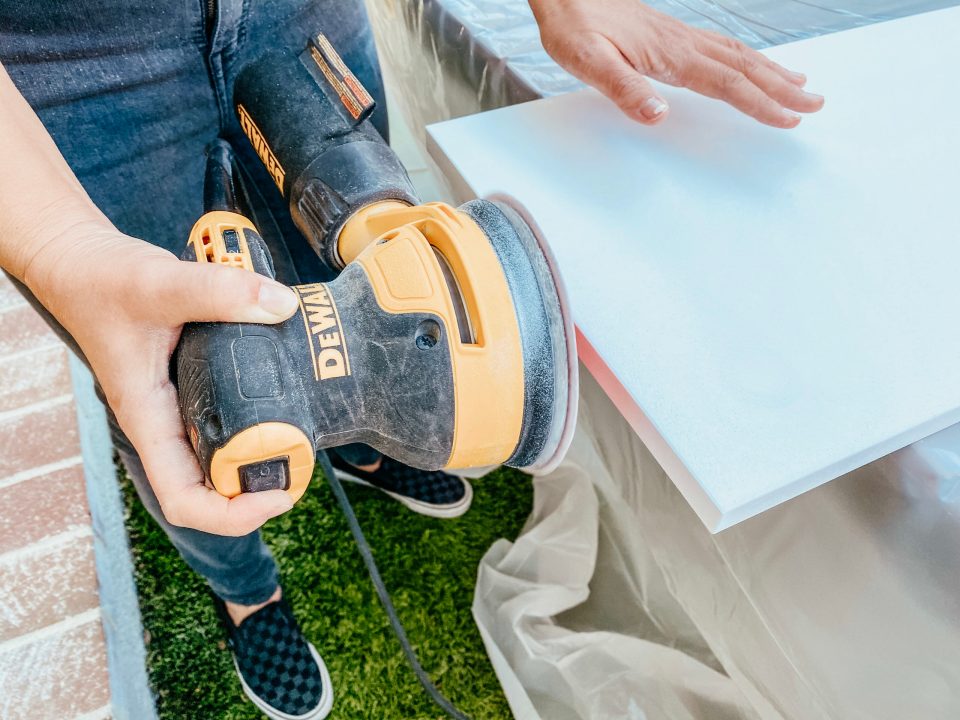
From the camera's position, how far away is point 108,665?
0.81m

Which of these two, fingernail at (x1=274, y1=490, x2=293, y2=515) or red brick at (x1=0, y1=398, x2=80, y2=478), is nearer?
fingernail at (x1=274, y1=490, x2=293, y2=515)

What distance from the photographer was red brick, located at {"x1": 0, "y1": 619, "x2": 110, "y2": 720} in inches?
30.3

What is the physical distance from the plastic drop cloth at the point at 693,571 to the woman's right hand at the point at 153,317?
0.36 metres

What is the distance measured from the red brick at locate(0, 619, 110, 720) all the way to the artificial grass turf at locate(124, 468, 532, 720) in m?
0.11

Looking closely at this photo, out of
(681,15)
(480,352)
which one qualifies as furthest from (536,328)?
(681,15)

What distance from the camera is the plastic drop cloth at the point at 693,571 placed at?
0.43 metres

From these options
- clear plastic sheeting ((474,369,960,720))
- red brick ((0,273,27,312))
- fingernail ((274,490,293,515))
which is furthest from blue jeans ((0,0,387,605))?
red brick ((0,273,27,312))

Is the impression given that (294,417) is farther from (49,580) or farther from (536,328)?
(49,580)

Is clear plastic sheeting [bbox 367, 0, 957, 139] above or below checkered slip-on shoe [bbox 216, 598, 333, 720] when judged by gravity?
above

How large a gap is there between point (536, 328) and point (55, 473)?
0.90 metres

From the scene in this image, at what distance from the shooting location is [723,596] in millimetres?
601

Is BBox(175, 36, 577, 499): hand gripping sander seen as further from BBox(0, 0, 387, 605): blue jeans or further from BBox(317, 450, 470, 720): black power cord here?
BBox(317, 450, 470, 720): black power cord

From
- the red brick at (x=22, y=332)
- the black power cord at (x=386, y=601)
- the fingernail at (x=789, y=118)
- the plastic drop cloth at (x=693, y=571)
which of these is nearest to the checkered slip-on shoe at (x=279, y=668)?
the black power cord at (x=386, y=601)

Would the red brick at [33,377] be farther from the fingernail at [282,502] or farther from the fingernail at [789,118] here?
the fingernail at [789,118]
